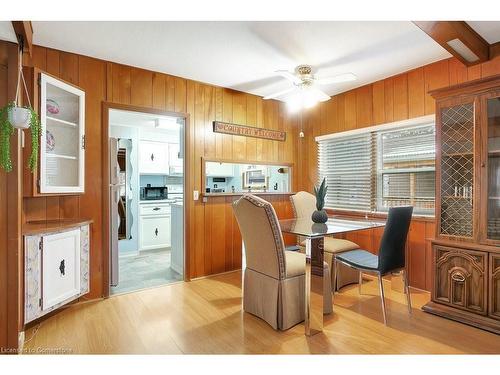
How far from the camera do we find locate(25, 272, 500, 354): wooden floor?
1931 mm

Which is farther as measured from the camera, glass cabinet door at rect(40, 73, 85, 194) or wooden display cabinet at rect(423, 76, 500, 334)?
glass cabinet door at rect(40, 73, 85, 194)

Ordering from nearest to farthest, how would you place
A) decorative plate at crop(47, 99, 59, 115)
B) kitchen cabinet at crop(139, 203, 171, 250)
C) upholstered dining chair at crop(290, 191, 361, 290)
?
decorative plate at crop(47, 99, 59, 115), upholstered dining chair at crop(290, 191, 361, 290), kitchen cabinet at crop(139, 203, 171, 250)

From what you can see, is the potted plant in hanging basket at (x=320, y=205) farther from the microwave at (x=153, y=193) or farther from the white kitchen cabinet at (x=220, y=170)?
the microwave at (x=153, y=193)

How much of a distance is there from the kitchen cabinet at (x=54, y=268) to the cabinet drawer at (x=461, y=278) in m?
3.18

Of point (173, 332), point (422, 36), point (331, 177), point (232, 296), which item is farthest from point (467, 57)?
point (173, 332)

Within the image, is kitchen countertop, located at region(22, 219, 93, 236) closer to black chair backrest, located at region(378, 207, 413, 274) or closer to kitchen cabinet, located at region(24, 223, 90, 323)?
kitchen cabinet, located at region(24, 223, 90, 323)

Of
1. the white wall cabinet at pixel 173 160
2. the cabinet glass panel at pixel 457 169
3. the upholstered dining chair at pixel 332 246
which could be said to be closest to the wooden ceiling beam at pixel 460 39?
the cabinet glass panel at pixel 457 169

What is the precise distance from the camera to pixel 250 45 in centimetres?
253

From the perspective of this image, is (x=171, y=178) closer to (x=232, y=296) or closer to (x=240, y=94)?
(x=240, y=94)

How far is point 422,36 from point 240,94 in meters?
2.14

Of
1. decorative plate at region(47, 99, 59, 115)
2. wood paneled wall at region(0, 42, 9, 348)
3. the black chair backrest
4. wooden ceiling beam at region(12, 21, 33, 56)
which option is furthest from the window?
wood paneled wall at region(0, 42, 9, 348)

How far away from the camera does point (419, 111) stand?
303cm

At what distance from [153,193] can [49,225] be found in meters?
2.94

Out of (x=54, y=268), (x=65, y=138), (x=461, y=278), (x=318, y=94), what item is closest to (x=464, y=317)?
(x=461, y=278)
